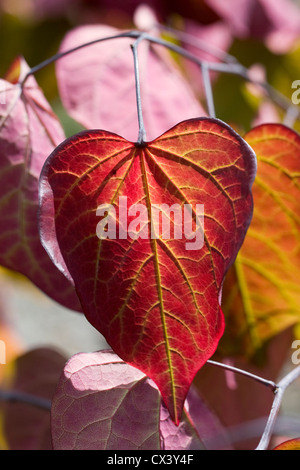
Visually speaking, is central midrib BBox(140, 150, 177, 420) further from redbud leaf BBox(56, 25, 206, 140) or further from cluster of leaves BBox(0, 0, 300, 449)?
redbud leaf BBox(56, 25, 206, 140)

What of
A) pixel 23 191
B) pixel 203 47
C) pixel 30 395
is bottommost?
pixel 30 395

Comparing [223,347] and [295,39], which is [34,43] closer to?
[295,39]

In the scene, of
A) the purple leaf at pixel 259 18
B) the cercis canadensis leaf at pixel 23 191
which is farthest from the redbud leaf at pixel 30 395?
the purple leaf at pixel 259 18

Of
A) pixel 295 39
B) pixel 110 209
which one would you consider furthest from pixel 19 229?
pixel 295 39

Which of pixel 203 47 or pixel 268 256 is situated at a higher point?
pixel 203 47

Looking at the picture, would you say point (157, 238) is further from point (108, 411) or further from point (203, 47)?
point (203, 47)

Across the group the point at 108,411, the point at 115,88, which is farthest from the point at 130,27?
the point at 108,411

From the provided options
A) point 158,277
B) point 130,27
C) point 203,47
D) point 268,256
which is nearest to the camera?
point 158,277
